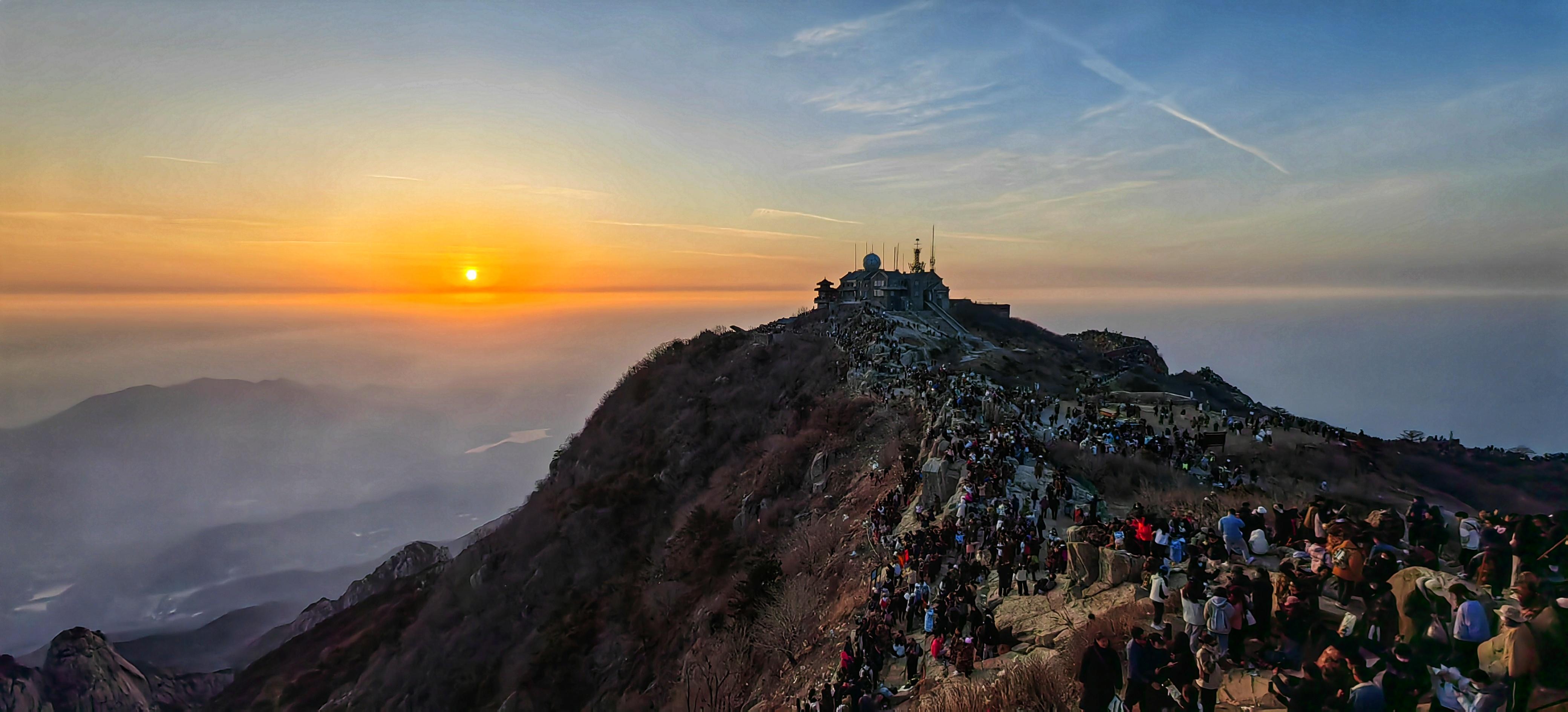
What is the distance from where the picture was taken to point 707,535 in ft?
108

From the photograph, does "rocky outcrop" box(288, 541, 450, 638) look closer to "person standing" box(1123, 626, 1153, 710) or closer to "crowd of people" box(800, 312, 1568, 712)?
"crowd of people" box(800, 312, 1568, 712)

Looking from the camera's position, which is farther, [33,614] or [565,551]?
[33,614]

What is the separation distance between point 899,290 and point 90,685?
80.6m

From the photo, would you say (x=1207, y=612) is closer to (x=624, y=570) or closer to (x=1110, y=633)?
(x=1110, y=633)

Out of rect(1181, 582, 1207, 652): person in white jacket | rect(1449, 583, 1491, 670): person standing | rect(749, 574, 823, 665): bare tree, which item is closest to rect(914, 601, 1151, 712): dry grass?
rect(1181, 582, 1207, 652): person in white jacket

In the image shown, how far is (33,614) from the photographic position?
88.4 meters

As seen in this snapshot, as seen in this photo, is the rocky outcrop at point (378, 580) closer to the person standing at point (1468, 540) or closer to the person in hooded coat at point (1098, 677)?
the person in hooded coat at point (1098, 677)

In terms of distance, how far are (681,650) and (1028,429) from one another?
1611 centimetres

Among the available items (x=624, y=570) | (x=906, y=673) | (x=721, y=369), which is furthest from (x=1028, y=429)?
(x=721, y=369)

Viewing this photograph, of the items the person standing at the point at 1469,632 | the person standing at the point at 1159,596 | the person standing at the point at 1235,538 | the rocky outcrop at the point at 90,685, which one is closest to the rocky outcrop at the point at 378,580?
the rocky outcrop at the point at 90,685

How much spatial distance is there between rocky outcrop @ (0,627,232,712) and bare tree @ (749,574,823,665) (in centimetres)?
6435

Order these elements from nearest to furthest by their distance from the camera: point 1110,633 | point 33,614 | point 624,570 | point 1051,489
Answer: point 1110,633 → point 1051,489 → point 624,570 → point 33,614

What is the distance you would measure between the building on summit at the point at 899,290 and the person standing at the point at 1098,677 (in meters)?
60.4

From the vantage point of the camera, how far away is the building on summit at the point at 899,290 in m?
68.9
